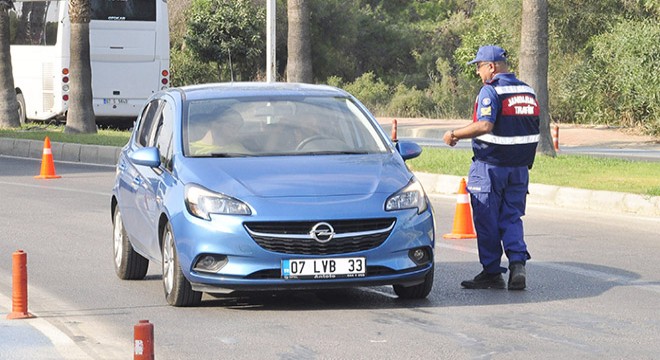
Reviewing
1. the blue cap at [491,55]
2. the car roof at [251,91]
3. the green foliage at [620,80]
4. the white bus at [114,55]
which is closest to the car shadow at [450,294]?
the car roof at [251,91]

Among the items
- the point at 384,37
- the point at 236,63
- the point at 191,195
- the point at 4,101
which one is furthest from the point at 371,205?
the point at 384,37

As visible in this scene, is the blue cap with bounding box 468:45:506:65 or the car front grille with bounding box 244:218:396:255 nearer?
the car front grille with bounding box 244:218:396:255

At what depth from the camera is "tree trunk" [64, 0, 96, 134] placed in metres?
29.3

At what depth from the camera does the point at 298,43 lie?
2933cm

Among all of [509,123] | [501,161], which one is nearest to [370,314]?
[501,161]

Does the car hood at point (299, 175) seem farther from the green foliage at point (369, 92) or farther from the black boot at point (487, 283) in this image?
the green foliage at point (369, 92)

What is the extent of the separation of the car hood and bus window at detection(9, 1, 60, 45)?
2474cm

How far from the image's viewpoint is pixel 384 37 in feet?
189

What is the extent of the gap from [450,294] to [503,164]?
1016 mm

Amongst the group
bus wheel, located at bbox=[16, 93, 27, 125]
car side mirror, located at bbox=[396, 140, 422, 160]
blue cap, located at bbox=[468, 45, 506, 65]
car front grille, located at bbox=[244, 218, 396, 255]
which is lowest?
bus wheel, located at bbox=[16, 93, 27, 125]

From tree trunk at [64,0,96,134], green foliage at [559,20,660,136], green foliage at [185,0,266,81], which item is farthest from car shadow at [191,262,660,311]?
green foliage at [185,0,266,81]

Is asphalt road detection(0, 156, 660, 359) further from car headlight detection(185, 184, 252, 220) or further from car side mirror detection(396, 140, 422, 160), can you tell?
car side mirror detection(396, 140, 422, 160)

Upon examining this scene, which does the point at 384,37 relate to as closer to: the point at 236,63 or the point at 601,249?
the point at 236,63

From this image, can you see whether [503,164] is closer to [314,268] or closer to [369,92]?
[314,268]
